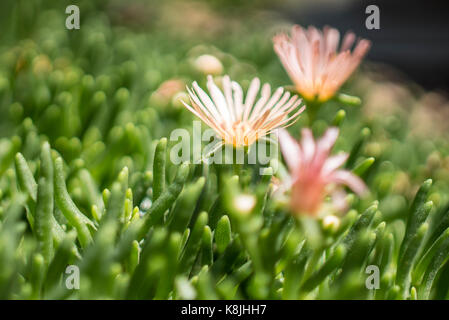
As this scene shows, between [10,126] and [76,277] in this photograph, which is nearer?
[76,277]

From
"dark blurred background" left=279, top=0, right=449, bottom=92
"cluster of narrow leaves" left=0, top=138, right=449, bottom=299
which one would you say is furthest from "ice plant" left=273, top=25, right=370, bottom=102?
"dark blurred background" left=279, top=0, right=449, bottom=92

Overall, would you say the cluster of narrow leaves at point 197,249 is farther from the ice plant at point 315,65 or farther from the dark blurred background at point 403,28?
the dark blurred background at point 403,28

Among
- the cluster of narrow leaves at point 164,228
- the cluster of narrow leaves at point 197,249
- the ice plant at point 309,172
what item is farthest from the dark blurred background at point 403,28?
the ice plant at point 309,172

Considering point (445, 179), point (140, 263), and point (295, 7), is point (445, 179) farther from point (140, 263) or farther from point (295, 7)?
point (295, 7)

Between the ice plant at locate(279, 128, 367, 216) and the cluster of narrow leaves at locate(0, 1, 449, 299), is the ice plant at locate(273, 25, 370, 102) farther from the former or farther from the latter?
the ice plant at locate(279, 128, 367, 216)

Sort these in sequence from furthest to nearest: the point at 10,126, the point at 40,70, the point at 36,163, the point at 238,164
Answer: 1. the point at 40,70
2. the point at 10,126
3. the point at 36,163
4. the point at 238,164

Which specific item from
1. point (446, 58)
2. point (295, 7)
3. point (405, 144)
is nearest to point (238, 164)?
point (405, 144)
